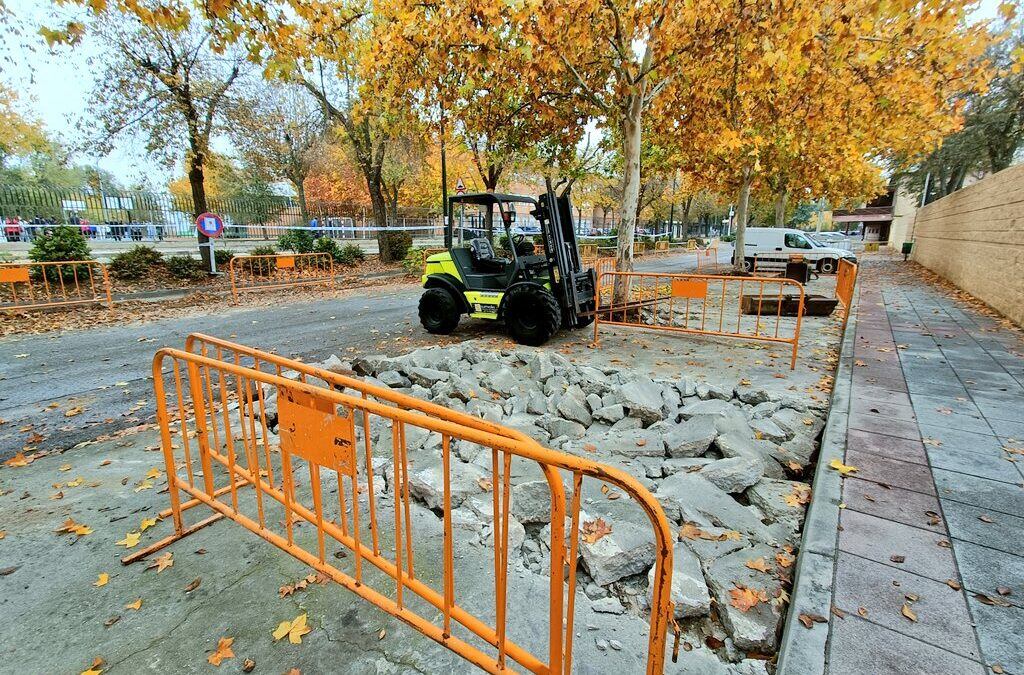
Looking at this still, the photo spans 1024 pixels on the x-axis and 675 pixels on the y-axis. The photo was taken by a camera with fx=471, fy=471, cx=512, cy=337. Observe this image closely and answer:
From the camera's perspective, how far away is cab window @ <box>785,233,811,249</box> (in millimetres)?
20000

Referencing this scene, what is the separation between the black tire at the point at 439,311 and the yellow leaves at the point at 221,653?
656 cm

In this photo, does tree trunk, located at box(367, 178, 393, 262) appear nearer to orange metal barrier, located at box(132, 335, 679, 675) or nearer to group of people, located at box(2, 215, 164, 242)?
group of people, located at box(2, 215, 164, 242)

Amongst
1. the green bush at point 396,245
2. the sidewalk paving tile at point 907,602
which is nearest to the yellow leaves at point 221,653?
the sidewalk paving tile at point 907,602

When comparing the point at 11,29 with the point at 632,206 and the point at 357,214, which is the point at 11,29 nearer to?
the point at 632,206

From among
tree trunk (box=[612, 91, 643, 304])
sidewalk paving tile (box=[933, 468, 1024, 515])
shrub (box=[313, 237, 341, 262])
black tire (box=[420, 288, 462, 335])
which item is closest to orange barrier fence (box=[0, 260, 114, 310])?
shrub (box=[313, 237, 341, 262])

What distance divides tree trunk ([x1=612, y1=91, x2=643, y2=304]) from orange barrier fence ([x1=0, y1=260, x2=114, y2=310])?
1089 centimetres

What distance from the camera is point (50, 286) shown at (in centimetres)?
1146

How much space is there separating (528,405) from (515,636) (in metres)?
2.71

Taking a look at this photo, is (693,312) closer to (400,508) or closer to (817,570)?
(817,570)

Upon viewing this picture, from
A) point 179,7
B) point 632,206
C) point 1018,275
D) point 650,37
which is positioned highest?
point 650,37

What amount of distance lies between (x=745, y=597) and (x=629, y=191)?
27.3ft

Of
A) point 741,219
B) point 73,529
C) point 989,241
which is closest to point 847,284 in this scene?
point 989,241

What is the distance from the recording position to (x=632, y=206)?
31.6ft

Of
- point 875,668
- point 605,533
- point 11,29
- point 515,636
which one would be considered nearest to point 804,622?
point 875,668
